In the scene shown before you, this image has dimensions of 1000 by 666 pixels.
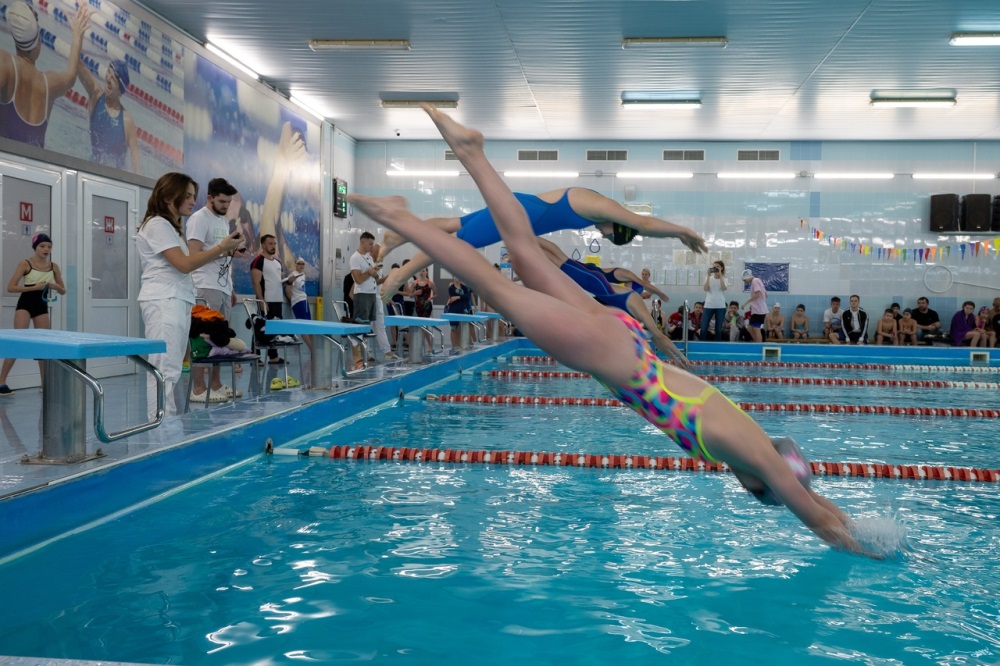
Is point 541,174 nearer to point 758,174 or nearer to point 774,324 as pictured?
point 758,174

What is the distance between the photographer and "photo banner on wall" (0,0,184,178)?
25.1 feet

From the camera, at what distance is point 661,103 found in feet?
48.5

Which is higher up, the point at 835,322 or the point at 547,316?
the point at 547,316

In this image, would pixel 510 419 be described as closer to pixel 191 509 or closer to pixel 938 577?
pixel 191 509

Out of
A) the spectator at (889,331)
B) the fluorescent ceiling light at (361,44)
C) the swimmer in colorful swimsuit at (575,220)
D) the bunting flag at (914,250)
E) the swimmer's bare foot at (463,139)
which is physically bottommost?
the spectator at (889,331)

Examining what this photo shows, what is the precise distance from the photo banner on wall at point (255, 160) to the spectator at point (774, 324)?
9254 mm

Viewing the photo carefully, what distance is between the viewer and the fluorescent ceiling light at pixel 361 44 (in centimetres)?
1151

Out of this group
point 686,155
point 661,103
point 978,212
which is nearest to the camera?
point 661,103

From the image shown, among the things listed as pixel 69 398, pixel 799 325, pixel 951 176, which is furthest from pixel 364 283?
pixel 951 176

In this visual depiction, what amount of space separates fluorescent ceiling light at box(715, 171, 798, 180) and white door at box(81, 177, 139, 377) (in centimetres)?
1255

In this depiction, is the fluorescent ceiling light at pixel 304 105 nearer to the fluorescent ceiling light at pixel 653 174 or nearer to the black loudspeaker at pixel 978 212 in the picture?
the fluorescent ceiling light at pixel 653 174

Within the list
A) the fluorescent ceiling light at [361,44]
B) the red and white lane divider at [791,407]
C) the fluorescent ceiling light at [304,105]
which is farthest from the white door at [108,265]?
the fluorescent ceiling light at [304,105]

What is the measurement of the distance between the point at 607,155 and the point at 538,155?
151cm

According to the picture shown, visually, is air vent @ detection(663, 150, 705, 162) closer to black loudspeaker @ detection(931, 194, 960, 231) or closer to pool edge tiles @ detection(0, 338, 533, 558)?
black loudspeaker @ detection(931, 194, 960, 231)
